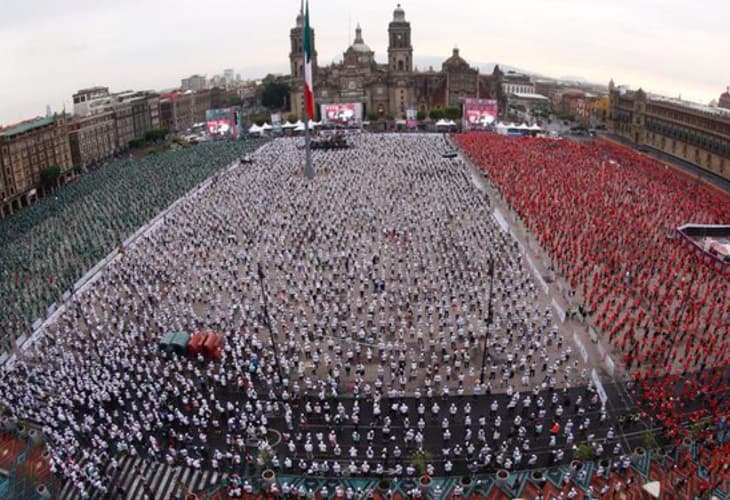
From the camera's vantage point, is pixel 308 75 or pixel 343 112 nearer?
pixel 308 75

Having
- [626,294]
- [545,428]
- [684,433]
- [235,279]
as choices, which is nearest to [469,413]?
[545,428]

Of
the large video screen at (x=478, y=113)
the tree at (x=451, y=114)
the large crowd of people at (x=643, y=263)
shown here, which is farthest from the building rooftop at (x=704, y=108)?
the tree at (x=451, y=114)

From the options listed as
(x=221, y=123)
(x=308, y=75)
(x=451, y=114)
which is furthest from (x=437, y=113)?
(x=308, y=75)

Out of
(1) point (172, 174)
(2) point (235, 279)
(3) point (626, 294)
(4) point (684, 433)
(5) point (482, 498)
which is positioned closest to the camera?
(5) point (482, 498)

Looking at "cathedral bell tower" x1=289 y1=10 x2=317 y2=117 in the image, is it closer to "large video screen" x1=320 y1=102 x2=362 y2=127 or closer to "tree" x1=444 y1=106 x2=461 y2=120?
"large video screen" x1=320 y1=102 x2=362 y2=127

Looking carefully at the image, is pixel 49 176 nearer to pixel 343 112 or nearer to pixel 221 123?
pixel 221 123

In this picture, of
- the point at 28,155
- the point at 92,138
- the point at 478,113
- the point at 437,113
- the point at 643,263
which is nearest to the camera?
the point at 643,263

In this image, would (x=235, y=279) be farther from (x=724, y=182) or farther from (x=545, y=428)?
(x=724, y=182)
